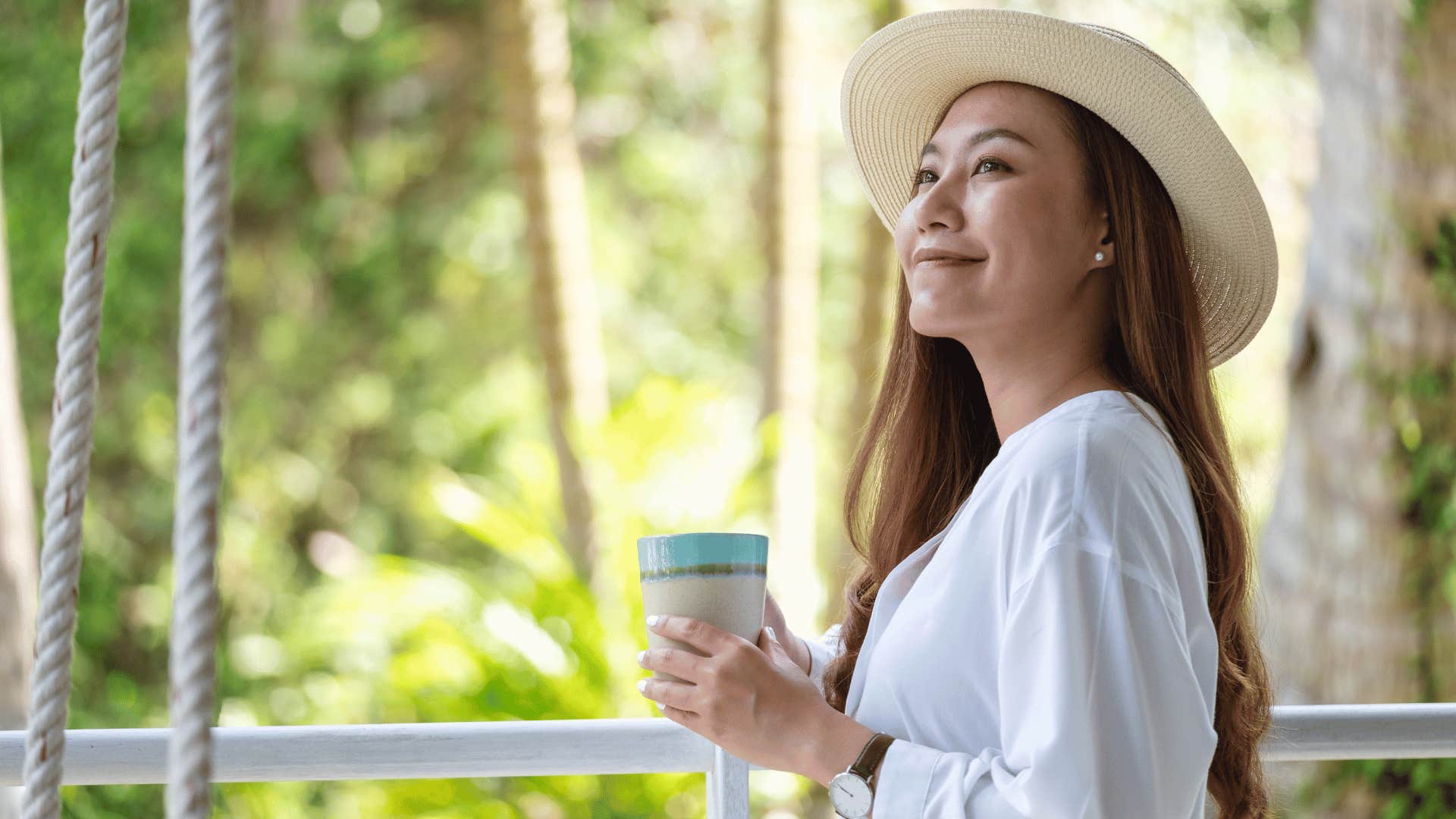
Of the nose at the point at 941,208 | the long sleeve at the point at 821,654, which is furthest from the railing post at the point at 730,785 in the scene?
the nose at the point at 941,208

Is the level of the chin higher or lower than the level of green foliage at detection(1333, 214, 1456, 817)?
higher

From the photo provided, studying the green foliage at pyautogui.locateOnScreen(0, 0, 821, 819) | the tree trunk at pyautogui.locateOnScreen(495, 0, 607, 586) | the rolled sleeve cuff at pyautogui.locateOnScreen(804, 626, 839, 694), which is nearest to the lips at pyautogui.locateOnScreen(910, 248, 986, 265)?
the rolled sleeve cuff at pyautogui.locateOnScreen(804, 626, 839, 694)

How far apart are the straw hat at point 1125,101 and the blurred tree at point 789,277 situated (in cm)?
332

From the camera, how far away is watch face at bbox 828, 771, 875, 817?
109cm

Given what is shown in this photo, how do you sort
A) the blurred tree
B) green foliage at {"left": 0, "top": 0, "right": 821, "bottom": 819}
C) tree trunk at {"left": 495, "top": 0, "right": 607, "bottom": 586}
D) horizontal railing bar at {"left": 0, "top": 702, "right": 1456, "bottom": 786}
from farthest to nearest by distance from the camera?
1. green foliage at {"left": 0, "top": 0, "right": 821, "bottom": 819}
2. tree trunk at {"left": 495, "top": 0, "right": 607, "bottom": 586}
3. the blurred tree
4. horizontal railing bar at {"left": 0, "top": 702, "right": 1456, "bottom": 786}

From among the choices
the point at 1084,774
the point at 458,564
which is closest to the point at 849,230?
the point at 458,564

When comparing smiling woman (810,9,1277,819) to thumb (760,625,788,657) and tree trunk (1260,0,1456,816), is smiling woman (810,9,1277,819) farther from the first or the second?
tree trunk (1260,0,1456,816)

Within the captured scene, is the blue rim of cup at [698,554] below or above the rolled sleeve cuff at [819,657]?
above

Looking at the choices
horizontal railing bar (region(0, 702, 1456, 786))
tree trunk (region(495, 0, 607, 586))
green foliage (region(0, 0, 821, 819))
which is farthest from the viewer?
→ green foliage (region(0, 0, 821, 819))

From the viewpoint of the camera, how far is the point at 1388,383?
332cm

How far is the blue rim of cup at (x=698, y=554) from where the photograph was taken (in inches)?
45.5

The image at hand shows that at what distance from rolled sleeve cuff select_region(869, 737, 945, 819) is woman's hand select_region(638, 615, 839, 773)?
6cm

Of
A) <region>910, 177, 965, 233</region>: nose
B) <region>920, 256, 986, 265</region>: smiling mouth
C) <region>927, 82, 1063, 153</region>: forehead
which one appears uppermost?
<region>927, 82, 1063, 153</region>: forehead

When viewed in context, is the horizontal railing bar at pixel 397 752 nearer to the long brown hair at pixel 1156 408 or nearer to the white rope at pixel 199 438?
the long brown hair at pixel 1156 408
